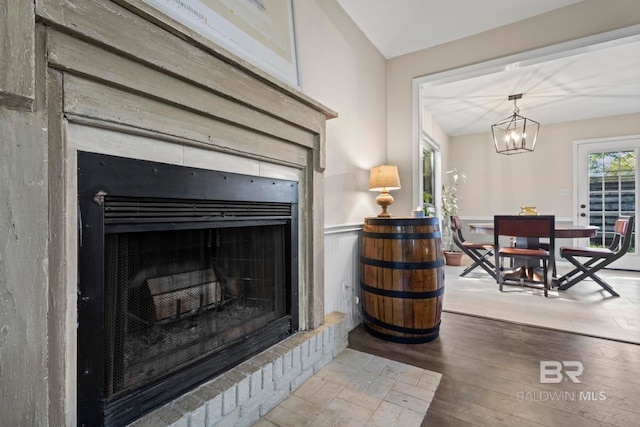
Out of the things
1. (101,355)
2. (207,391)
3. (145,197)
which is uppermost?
(145,197)

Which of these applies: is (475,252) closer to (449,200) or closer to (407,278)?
(449,200)

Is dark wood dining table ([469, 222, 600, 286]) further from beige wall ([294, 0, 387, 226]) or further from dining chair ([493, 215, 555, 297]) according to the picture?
beige wall ([294, 0, 387, 226])

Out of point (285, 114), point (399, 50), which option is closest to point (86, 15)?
point (285, 114)

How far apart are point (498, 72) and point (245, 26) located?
2.46 m

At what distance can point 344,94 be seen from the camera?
7.23ft

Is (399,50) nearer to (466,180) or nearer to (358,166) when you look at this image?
(358,166)

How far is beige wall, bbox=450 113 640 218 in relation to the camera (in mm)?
4645

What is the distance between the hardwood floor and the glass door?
11.6 feet

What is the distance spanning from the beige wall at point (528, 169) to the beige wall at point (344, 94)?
140 inches

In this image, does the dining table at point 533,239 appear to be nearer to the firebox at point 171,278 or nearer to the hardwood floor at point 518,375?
the hardwood floor at point 518,375

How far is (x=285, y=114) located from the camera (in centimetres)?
143

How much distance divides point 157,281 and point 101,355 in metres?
0.29

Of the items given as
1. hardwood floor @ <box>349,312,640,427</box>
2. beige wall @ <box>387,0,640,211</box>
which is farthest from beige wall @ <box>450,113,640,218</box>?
hardwood floor @ <box>349,312,640,427</box>

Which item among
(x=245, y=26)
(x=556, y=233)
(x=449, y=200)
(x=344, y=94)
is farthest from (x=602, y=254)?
(x=245, y=26)
